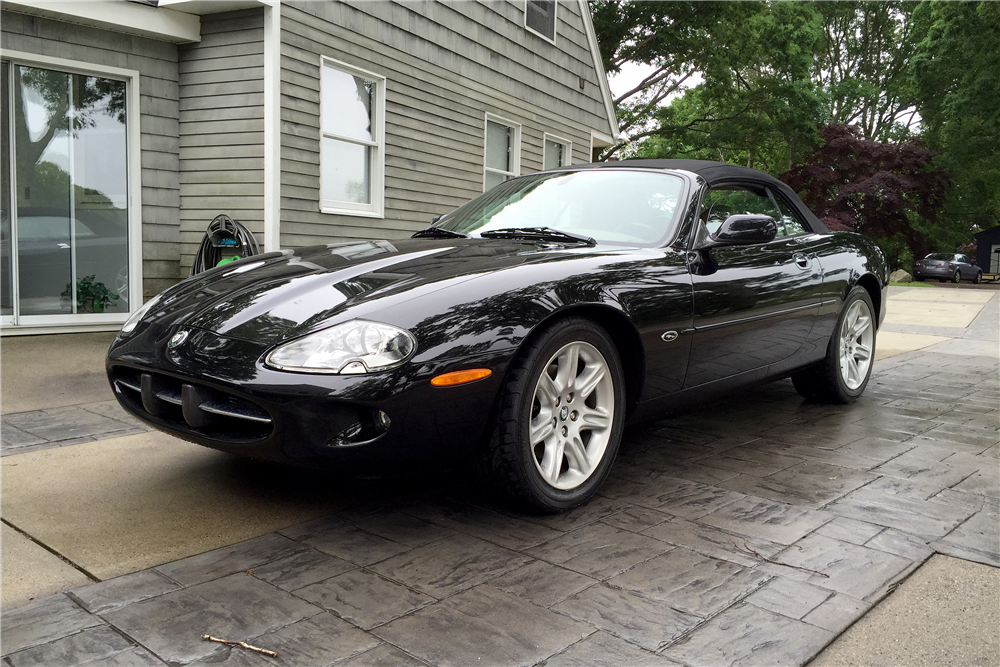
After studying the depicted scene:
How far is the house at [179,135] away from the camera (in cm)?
704

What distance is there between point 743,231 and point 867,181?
29.3m

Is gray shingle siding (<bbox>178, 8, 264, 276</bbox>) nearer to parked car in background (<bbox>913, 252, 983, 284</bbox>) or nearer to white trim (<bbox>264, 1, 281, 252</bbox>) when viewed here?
white trim (<bbox>264, 1, 281, 252</bbox>)

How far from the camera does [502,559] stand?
2.53 metres

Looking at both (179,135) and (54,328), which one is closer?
(54,328)

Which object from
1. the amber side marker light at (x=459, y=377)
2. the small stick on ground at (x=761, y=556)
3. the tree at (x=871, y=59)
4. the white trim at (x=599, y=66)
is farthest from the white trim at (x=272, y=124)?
the tree at (x=871, y=59)

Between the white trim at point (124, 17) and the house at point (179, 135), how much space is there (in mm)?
13

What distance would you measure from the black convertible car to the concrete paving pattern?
315 millimetres

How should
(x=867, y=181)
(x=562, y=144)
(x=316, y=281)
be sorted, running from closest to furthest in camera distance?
(x=316, y=281) < (x=562, y=144) < (x=867, y=181)

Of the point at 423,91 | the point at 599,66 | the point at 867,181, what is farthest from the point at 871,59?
the point at 423,91

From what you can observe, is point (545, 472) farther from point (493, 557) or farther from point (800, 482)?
point (800, 482)

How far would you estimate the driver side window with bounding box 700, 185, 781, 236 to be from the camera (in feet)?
12.5

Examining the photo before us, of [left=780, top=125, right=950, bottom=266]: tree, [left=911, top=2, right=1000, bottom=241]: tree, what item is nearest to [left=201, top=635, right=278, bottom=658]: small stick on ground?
[left=911, top=2, right=1000, bottom=241]: tree

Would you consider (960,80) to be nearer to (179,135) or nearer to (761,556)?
(179,135)

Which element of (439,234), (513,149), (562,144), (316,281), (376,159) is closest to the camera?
(316,281)
